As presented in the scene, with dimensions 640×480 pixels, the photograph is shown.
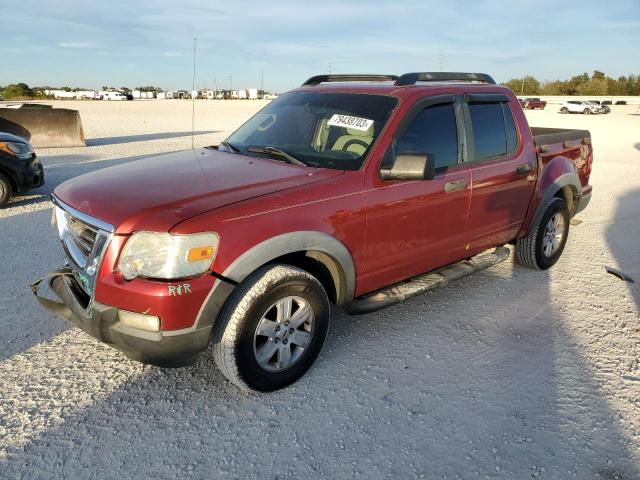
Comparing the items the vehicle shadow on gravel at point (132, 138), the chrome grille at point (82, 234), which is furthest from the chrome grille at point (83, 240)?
the vehicle shadow on gravel at point (132, 138)

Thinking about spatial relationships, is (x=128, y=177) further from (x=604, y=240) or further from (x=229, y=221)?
(x=604, y=240)

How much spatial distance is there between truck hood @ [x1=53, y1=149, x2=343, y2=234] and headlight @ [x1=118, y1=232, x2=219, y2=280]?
0.22ft

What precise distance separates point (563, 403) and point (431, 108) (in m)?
2.24

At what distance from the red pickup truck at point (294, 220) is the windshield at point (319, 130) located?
0.01m

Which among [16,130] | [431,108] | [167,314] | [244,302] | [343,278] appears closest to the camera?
[167,314]

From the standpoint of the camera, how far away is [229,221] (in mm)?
2791

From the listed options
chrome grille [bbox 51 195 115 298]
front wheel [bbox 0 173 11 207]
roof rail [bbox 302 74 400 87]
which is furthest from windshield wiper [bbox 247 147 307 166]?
front wheel [bbox 0 173 11 207]

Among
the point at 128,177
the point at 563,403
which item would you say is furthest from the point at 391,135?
the point at 563,403

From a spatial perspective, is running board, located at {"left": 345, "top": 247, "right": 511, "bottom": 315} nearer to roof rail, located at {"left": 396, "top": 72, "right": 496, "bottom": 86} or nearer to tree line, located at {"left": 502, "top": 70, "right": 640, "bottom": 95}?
roof rail, located at {"left": 396, "top": 72, "right": 496, "bottom": 86}

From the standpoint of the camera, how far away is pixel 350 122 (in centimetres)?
382

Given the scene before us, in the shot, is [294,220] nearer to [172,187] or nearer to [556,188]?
[172,187]

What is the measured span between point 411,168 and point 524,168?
189 centimetres

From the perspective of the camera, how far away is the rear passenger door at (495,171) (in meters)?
4.31

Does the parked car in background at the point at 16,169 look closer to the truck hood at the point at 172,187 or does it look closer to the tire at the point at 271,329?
the truck hood at the point at 172,187
